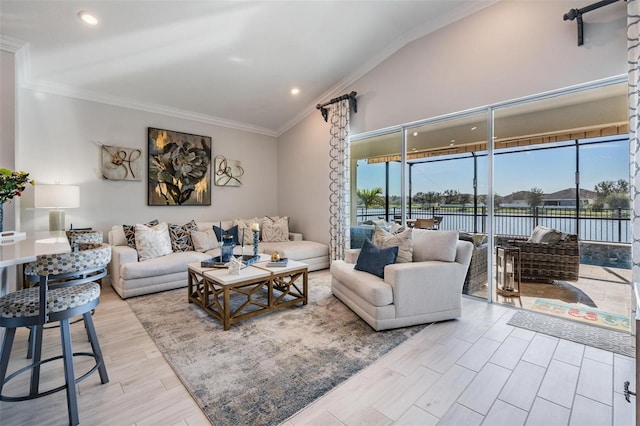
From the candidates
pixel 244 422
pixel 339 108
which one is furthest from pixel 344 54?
pixel 244 422

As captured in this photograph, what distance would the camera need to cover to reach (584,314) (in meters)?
2.92

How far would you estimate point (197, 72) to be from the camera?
407 centimetres

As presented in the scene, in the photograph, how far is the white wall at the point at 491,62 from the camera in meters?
2.67

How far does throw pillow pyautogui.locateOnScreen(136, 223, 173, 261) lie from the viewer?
3928mm

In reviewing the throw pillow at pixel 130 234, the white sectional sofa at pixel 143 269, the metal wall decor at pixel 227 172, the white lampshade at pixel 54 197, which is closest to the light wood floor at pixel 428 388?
the white sectional sofa at pixel 143 269

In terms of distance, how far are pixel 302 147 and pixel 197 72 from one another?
7.68 feet

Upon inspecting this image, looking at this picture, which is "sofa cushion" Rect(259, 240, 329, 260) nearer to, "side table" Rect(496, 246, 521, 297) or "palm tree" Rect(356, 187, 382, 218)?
"palm tree" Rect(356, 187, 382, 218)

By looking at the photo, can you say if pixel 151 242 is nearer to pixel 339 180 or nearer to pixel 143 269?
pixel 143 269

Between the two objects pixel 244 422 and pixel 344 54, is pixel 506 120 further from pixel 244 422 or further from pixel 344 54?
pixel 244 422

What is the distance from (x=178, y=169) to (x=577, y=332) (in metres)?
5.72

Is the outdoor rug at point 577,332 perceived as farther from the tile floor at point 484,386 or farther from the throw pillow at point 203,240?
the throw pillow at point 203,240

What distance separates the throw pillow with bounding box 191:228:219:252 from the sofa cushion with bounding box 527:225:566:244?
14.8 feet

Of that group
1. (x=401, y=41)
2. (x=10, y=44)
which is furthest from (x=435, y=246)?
(x=10, y=44)

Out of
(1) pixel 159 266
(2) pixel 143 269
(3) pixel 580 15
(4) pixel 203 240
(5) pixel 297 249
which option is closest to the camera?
(3) pixel 580 15
